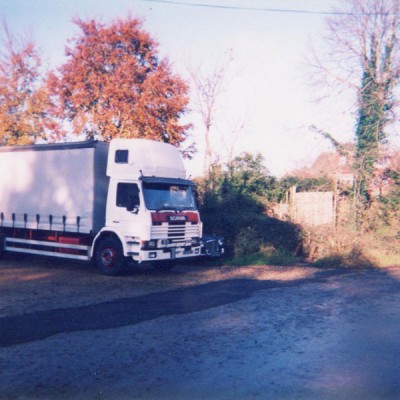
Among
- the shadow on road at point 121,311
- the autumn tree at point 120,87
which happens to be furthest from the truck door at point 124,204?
the autumn tree at point 120,87

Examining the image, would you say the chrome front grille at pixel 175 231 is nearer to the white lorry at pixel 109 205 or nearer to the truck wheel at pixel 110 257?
the white lorry at pixel 109 205

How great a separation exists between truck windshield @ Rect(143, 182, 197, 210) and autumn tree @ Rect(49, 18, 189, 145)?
8.09 metres

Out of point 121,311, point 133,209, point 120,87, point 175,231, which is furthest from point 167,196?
point 120,87

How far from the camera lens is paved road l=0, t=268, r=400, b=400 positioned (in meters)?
4.94

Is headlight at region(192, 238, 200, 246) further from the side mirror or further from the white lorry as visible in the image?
the side mirror

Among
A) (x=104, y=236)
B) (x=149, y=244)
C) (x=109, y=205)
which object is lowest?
(x=149, y=244)

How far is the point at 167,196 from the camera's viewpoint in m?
12.8

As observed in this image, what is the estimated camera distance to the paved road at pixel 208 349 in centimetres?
494

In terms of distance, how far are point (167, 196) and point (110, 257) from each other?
234cm

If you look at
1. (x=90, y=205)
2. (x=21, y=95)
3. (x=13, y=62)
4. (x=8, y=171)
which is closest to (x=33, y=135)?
(x=21, y=95)

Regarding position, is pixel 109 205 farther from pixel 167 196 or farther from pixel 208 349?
pixel 208 349

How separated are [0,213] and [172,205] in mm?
6533

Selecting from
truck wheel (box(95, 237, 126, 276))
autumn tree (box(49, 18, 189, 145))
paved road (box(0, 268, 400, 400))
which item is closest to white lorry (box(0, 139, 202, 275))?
truck wheel (box(95, 237, 126, 276))

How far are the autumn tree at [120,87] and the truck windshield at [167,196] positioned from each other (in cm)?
809
